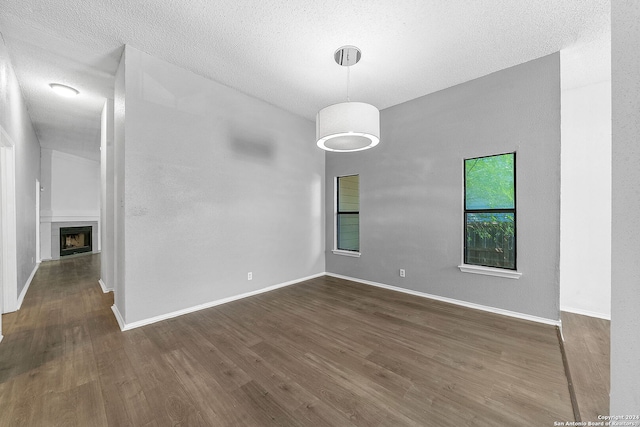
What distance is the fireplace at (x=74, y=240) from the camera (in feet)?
24.0

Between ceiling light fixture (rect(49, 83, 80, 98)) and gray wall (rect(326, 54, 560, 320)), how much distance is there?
429 cm

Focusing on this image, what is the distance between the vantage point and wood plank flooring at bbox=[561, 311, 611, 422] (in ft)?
5.73

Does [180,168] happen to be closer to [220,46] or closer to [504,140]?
[220,46]

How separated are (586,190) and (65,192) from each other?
11.8m

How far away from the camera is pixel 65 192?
730cm

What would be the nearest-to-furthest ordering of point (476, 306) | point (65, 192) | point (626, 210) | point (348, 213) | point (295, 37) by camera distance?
point (626, 210) < point (295, 37) < point (476, 306) < point (348, 213) < point (65, 192)

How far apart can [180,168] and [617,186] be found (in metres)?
3.67

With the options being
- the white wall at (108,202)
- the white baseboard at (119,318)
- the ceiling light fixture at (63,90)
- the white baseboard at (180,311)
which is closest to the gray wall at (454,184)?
the white baseboard at (180,311)

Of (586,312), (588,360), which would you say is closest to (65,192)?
(588,360)

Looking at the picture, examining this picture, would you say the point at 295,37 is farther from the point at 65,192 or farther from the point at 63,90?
the point at 65,192

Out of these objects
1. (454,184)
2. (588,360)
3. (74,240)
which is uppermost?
(454,184)

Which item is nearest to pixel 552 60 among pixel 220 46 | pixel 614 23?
pixel 614 23

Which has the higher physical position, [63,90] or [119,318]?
[63,90]

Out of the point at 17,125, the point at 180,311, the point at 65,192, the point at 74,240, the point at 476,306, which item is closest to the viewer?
the point at 180,311
